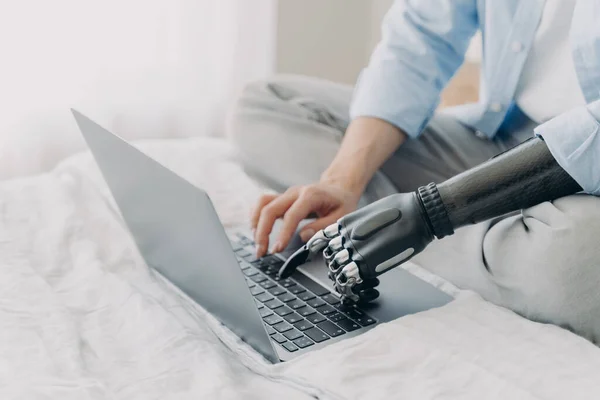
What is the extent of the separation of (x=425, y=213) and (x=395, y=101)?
408 millimetres

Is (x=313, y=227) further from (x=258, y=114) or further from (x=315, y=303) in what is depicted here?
(x=258, y=114)

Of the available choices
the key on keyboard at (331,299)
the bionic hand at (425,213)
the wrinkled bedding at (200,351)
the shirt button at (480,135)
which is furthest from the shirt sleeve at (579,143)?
the shirt button at (480,135)

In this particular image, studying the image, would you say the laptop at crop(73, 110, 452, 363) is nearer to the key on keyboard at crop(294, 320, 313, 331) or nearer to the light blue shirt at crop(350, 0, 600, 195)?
the key on keyboard at crop(294, 320, 313, 331)

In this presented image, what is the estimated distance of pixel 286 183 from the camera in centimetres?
110

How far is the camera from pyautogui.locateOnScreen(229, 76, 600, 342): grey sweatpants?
67cm

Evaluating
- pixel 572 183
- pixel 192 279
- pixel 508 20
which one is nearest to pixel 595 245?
pixel 572 183

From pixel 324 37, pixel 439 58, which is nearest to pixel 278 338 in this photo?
pixel 439 58

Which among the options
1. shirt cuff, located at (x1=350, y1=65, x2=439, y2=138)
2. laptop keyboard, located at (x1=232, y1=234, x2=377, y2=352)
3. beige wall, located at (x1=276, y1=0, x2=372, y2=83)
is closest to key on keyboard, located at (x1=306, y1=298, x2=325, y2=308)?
laptop keyboard, located at (x1=232, y1=234, x2=377, y2=352)

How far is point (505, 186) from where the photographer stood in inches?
28.8

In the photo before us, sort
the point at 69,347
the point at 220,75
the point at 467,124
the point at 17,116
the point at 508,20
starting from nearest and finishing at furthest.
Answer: the point at 69,347
the point at 508,20
the point at 467,124
the point at 17,116
the point at 220,75

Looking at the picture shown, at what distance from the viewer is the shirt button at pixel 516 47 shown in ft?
3.46

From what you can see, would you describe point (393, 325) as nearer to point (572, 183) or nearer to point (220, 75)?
point (572, 183)

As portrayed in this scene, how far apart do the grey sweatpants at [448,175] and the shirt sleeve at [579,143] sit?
0.03 meters

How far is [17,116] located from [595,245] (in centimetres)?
143
